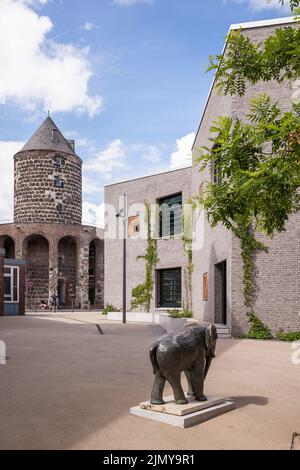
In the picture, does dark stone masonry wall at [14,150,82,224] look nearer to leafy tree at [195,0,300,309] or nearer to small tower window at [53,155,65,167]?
small tower window at [53,155,65,167]

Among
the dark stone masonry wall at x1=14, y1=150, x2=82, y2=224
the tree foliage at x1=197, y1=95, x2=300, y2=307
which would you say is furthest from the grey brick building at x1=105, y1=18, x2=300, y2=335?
the dark stone masonry wall at x1=14, y1=150, x2=82, y2=224

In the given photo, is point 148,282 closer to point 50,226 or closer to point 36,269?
point 50,226

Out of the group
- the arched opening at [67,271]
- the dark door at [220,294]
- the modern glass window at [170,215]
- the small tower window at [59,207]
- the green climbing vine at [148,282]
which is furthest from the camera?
the small tower window at [59,207]

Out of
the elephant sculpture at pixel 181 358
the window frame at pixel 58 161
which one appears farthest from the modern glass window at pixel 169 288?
the window frame at pixel 58 161

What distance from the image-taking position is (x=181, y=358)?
5.21 meters

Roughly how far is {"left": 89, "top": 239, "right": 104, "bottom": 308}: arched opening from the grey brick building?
1499 cm

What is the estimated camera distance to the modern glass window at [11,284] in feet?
84.0

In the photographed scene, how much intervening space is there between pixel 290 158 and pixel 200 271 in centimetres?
1672

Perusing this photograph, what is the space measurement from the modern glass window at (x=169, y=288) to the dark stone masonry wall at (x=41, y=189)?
1799cm

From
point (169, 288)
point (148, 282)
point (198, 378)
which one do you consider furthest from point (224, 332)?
point (148, 282)

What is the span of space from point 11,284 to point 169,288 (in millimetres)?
8746

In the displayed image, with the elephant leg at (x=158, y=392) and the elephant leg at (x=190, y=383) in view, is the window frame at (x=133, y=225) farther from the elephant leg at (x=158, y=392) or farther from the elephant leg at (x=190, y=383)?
the elephant leg at (x=158, y=392)

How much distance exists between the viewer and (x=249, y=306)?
47.9ft

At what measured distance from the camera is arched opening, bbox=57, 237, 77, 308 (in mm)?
39438
